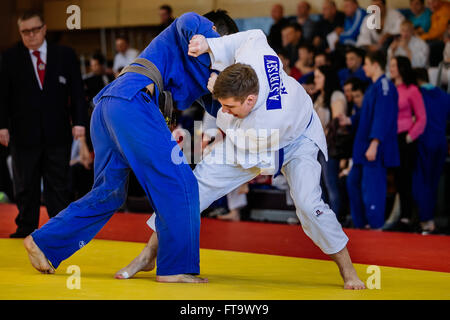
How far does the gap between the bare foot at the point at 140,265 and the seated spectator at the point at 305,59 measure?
4.82m

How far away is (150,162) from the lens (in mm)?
3055

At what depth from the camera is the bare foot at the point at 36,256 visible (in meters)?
3.22

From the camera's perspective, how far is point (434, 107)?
6.63 metres

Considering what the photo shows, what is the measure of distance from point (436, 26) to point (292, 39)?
66.4 inches

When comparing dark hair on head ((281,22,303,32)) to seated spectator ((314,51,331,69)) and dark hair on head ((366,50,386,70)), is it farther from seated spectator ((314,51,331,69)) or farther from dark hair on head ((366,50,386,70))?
dark hair on head ((366,50,386,70))

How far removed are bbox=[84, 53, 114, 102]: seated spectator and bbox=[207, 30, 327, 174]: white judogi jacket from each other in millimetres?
5145

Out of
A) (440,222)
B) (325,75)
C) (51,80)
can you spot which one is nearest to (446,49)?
(325,75)

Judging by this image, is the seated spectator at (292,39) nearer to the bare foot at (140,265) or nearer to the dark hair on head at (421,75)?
the dark hair on head at (421,75)

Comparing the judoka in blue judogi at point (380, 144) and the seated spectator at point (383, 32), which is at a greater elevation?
the seated spectator at point (383, 32)

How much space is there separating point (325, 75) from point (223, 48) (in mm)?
3674

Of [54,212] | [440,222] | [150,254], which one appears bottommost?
[440,222]

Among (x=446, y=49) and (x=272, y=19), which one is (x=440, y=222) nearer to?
(x=446, y=49)

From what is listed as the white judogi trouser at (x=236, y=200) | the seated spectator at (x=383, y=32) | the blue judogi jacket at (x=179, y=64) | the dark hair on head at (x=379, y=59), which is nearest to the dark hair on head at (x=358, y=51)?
the seated spectator at (x=383, y=32)

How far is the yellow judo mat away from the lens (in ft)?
9.05
